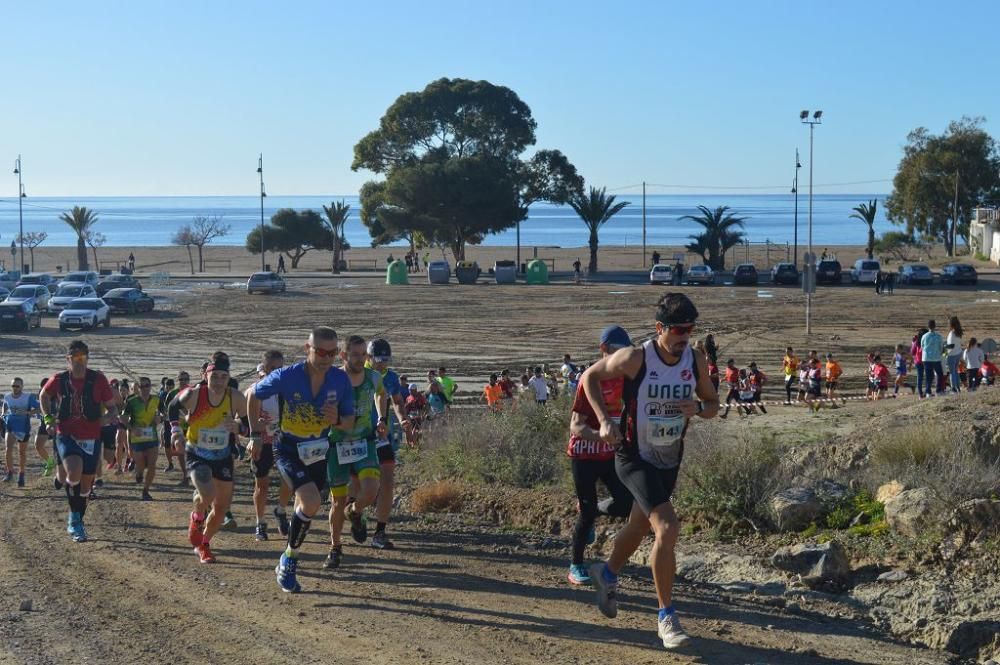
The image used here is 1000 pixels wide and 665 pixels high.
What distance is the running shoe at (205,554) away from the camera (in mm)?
8562

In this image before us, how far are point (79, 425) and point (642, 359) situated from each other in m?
5.55

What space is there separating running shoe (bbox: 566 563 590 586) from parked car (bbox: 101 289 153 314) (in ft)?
133

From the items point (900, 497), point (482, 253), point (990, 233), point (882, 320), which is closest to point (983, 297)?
point (882, 320)

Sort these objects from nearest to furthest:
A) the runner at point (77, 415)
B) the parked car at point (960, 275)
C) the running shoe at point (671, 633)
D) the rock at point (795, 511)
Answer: the running shoe at point (671, 633) → the rock at point (795, 511) → the runner at point (77, 415) → the parked car at point (960, 275)

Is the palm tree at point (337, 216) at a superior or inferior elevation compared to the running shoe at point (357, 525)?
superior

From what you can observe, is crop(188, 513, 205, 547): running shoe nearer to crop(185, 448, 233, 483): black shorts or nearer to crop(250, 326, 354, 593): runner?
crop(185, 448, 233, 483): black shorts

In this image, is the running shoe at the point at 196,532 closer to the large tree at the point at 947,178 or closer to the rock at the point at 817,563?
the rock at the point at 817,563

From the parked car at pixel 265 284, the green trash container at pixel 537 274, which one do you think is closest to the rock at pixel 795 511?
the parked car at pixel 265 284

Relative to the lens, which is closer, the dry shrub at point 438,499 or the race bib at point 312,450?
the race bib at point 312,450

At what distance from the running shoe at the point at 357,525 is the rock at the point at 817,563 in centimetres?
306

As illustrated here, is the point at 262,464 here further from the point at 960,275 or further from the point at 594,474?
the point at 960,275

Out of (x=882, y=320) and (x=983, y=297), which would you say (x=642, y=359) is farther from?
(x=983, y=297)

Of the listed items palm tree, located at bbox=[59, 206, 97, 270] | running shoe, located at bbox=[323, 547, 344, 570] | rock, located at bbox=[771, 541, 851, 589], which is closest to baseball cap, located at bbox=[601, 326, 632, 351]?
rock, located at bbox=[771, 541, 851, 589]

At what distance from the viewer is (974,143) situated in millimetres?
82688
